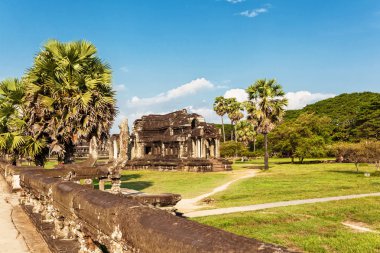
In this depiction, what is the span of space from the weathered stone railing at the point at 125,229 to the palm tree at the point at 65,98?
12.9 m

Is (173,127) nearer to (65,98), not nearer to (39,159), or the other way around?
(39,159)

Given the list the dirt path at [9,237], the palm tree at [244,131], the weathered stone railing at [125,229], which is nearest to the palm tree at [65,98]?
the dirt path at [9,237]

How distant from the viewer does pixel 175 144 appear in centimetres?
4519

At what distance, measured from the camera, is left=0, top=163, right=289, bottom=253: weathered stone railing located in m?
2.03

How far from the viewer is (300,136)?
2005 inches

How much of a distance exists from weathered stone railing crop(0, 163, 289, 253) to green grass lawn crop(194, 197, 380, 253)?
219 inches

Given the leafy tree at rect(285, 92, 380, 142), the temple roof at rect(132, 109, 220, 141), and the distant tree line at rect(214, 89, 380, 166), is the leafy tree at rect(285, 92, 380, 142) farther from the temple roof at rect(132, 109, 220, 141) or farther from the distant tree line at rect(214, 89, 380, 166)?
the temple roof at rect(132, 109, 220, 141)

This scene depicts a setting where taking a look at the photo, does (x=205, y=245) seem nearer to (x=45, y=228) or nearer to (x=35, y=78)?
(x=45, y=228)

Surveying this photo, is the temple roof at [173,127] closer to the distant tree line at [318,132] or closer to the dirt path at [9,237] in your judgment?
the distant tree line at [318,132]

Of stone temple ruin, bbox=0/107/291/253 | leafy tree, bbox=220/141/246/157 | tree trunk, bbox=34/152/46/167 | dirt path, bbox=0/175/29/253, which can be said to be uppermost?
leafy tree, bbox=220/141/246/157

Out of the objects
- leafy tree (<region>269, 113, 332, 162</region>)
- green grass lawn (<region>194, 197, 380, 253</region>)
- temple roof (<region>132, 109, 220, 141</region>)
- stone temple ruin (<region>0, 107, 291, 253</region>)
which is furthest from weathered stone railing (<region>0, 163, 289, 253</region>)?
leafy tree (<region>269, 113, 332, 162</region>)

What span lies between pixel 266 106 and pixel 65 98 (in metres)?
26.7

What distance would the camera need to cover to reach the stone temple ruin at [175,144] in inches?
1671

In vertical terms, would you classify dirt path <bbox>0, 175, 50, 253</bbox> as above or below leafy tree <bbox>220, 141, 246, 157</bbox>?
below
